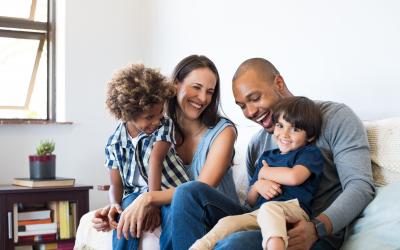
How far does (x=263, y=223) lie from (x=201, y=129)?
2.56ft

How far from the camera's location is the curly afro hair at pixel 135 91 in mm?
1844

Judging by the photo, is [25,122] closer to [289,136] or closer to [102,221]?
[102,221]

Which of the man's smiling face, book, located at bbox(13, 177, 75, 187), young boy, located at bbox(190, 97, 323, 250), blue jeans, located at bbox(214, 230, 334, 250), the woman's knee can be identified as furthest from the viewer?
book, located at bbox(13, 177, 75, 187)

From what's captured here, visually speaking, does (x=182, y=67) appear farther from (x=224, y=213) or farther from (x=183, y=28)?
(x=183, y=28)

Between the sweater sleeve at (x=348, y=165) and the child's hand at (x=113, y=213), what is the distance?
0.73m

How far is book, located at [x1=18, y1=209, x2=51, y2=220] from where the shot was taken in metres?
3.03

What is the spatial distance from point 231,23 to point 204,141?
1168mm

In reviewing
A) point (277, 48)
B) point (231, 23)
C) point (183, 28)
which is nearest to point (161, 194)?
point (277, 48)

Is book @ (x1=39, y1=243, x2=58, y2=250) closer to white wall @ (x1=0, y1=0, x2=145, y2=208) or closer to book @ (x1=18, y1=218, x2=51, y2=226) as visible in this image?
book @ (x1=18, y1=218, x2=51, y2=226)

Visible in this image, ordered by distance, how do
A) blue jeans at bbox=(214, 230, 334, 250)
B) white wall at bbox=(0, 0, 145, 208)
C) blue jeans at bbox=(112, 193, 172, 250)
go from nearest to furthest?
blue jeans at bbox=(214, 230, 334, 250), blue jeans at bbox=(112, 193, 172, 250), white wall at bbox=(0, 0, 145, 208)

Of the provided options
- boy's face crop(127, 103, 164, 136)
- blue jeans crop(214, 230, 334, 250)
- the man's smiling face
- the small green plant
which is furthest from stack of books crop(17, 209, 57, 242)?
blue jeans crop(214, 230, 334, 250)

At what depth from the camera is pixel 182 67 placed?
83.4 inches

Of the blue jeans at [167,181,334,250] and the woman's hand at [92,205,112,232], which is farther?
the woman's hand at [92,205,112,232]

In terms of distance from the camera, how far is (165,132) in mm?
1966
